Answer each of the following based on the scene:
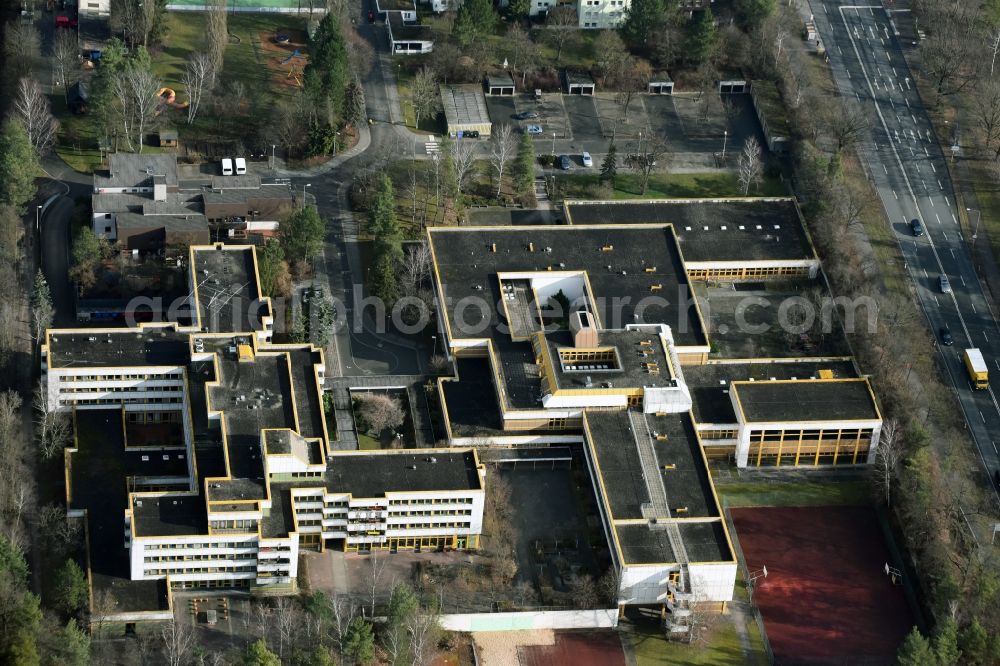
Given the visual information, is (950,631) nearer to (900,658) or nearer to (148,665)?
(900,658)

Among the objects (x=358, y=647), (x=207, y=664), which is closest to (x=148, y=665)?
(x=207, y=664)

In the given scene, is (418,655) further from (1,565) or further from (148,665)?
(1,565)

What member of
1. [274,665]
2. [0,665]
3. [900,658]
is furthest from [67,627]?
[900,658]

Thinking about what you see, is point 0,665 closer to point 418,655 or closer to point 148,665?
point 148,665

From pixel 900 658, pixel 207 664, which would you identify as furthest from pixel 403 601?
pixel 900 658

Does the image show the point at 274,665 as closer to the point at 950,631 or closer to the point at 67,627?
the point at 67,627
